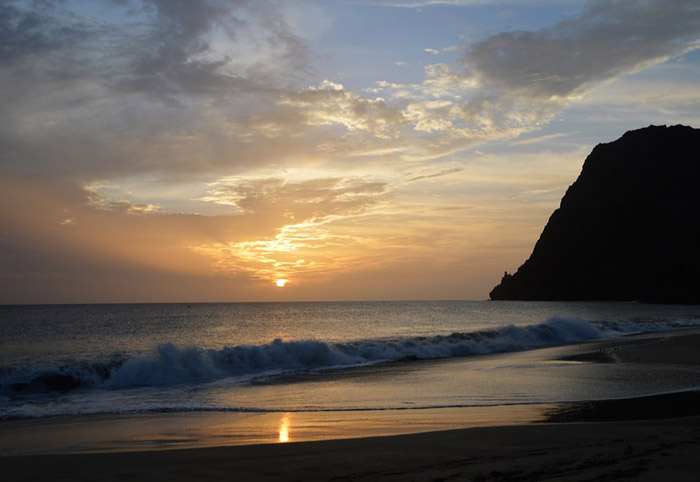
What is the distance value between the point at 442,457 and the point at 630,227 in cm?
13147

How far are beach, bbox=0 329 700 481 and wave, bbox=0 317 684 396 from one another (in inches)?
421

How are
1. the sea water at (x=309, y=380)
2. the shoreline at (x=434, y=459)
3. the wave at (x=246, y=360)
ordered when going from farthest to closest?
1. the wave at (x=246, y=360)
2. the sea water at (x=309, y=380)
3. the shoreline at (x=434, y=459)

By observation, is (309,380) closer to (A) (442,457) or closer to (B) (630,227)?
(A) (442,457)

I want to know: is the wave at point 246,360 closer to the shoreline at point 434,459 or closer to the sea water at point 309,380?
the sea water at point 309,380

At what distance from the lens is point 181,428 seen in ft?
40.1

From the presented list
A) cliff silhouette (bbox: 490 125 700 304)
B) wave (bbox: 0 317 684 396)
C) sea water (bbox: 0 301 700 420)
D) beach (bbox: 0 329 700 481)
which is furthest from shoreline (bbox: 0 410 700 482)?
cliff silhouette (bbox: 490 125 700 304)

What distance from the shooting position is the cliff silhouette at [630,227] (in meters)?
118

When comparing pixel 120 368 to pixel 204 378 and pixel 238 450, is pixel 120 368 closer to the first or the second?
pixel 204 378

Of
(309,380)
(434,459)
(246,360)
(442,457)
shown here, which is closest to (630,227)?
(246,360)

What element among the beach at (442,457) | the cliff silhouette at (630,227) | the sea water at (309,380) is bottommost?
the sea water at (309,380)

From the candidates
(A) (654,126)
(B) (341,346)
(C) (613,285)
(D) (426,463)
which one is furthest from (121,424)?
(A) (654,126)

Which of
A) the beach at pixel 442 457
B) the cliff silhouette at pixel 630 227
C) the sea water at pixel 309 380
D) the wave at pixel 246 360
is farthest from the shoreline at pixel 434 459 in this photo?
the cliff silhouette at pixel 630 227

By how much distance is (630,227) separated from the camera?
125 m

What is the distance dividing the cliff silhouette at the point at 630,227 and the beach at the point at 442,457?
388 ft
